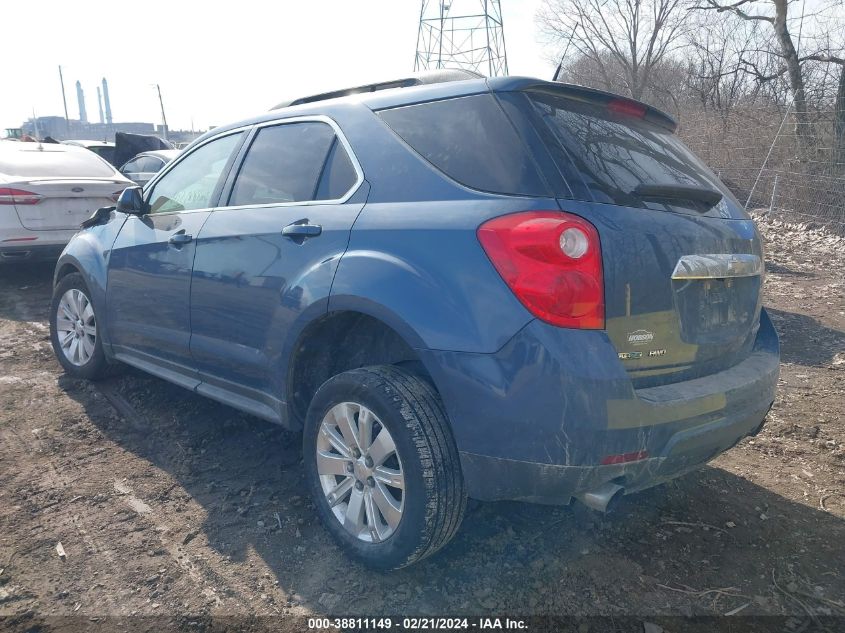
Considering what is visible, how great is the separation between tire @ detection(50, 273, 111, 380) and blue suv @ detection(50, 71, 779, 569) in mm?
1638

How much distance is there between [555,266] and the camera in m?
2.15

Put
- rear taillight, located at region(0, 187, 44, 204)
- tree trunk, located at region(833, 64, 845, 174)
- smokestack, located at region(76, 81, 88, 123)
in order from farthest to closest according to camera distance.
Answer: smokestack, located at region(76, 81, 88, 123)
tree trunk, located at region(833, 64, 845, 174)
rear taillight, located at region(0, 187, 44, 204)

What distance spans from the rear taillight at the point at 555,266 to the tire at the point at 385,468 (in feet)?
1.81

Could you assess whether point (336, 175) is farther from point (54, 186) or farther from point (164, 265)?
point (54, 186)

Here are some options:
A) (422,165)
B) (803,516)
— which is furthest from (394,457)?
(803,516)

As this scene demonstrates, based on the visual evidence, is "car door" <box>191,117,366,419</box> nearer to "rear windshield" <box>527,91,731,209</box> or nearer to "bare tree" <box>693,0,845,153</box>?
"rear windshield" <box>527,91,731,209</box>

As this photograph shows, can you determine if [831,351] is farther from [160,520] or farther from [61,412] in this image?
[61,412]

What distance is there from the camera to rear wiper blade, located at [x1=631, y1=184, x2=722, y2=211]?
2467mm

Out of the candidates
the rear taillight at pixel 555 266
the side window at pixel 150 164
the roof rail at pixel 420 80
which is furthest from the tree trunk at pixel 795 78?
the rear taillight at pixel 555 266

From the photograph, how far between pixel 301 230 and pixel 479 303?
1006 millimetres

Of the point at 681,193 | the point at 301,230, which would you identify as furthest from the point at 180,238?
the point at 681,193

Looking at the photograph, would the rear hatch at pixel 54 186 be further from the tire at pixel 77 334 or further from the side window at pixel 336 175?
the side window at pixel 336 175

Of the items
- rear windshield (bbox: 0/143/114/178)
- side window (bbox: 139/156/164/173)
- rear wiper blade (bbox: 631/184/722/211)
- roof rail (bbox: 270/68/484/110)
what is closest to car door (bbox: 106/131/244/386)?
roof rail (bbox: 270/68/484/110)

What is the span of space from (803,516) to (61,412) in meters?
4.17
